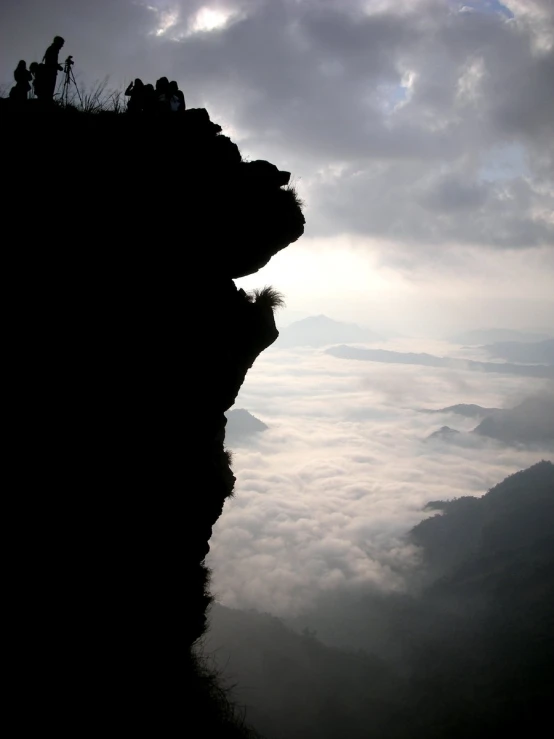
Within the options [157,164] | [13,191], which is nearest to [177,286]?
[157,164]

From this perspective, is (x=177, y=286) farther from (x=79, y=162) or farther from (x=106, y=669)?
(x=106, y=669)

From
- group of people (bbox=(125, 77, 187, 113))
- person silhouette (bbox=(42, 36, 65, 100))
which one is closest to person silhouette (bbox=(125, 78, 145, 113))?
group of people (bbox=(125, 77, 187, 113))

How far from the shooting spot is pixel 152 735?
34.1ft

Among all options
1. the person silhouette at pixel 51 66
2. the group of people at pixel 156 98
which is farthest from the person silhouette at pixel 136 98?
the person silhouette at pixel 51 66

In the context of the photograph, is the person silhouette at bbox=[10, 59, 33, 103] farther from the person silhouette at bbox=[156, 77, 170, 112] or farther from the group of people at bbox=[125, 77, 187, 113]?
the person silhouette at bbox=[156, 77, 170, 112]

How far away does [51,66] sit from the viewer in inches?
504

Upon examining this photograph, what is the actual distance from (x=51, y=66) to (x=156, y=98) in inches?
147

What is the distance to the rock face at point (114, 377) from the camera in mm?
8844

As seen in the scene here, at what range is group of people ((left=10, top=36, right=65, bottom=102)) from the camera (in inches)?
493

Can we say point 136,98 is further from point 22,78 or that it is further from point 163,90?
point 22,78

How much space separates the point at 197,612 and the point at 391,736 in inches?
6000

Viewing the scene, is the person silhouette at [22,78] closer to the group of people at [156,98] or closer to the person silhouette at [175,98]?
the group of people at [156,98]

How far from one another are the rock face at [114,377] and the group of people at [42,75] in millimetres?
2789

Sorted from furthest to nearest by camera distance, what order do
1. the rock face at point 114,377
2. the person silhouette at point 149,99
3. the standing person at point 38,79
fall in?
the standing person at point 38,79
the person silhouette at point 149,99
the rock face at point 114,377
